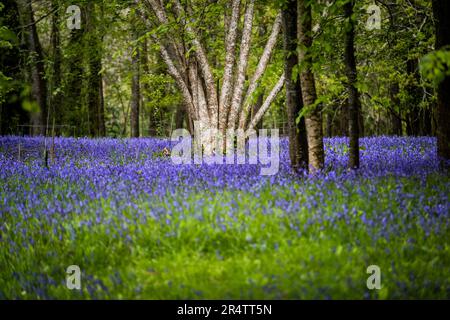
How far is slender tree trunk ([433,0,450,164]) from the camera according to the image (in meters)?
7.19

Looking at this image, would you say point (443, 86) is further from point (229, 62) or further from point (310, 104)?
point (229, 62)

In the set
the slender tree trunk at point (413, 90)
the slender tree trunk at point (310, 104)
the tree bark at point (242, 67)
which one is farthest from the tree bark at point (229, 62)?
the slender tree trunk at point (413, 90)

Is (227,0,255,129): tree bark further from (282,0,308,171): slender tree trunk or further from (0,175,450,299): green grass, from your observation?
(0,175,450,299): green grass

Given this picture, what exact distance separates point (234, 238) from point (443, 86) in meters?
4.72

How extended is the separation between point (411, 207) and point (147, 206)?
2990 mm

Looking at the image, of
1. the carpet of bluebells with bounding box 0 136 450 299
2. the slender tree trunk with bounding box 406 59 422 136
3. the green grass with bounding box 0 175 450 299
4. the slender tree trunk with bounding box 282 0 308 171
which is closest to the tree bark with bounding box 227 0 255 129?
the slender tree trunk with bounding box 282 0 308 171

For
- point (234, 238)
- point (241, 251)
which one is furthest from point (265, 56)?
point (241, 251)

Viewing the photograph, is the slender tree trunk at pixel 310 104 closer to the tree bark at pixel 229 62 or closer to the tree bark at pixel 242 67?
the tree bark at pixel 229 62

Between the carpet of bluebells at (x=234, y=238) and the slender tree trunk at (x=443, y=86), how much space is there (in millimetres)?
1099

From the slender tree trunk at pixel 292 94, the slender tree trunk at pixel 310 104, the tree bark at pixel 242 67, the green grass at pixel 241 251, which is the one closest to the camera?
the green grass at pixel 241 251

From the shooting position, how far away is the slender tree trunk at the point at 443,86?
7.19 m

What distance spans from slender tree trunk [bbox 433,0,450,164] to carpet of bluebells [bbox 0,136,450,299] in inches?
43.3

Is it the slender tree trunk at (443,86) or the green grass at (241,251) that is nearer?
the green grass at (241,251)
